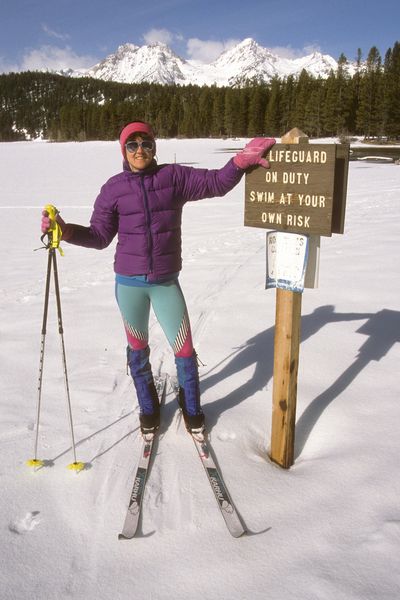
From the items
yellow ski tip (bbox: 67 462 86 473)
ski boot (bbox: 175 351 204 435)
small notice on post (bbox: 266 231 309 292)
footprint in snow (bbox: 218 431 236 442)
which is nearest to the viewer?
small notice on post (bbox: 266 231 309 292)

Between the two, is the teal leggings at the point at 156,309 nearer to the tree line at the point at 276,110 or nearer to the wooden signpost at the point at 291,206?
the wooden signpost at the point at 291,206

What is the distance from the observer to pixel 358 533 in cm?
243

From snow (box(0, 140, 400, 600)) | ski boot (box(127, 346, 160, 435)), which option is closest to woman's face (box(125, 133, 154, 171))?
ski boot (box(127, 346, 160, 435))

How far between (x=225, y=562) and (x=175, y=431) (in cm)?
126

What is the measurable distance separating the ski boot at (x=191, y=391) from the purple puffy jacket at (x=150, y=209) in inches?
26.8

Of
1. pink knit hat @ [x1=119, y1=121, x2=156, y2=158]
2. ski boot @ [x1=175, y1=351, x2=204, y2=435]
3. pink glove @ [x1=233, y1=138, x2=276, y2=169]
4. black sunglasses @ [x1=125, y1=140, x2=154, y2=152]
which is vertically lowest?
ski boot @ [x1=175, y1=351, x2=204, y2=435]

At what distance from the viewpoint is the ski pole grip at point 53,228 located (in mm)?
2734

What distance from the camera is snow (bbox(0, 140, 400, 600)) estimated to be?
226 centimetres

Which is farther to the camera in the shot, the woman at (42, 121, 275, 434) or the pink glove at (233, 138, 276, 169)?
the woman at (42, 121, 275, 434)

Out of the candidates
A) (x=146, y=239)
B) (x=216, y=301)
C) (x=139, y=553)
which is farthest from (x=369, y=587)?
(x=216, y=301)

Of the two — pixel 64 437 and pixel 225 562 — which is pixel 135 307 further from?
pixel 225 562

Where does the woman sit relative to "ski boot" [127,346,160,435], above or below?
above

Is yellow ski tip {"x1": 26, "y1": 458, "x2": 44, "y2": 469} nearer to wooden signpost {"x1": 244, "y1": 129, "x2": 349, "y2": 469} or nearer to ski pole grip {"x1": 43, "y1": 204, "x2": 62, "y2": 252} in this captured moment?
ski pole grip {"x1": 43, "y1": 204, "x2": 62, "y2": 252}

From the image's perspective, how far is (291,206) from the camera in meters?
2.62
